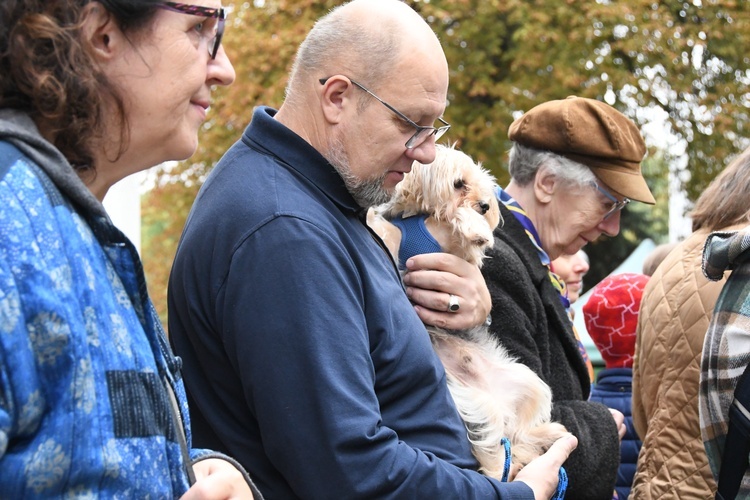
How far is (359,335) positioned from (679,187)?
13994 mm

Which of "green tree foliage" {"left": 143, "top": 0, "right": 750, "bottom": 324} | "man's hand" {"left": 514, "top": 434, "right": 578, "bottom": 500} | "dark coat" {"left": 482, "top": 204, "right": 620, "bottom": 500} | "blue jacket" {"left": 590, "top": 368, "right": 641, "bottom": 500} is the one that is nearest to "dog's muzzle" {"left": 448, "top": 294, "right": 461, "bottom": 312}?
"dark coat" {"left": 482, "top": 204, "right": 620, "bottom": 500}

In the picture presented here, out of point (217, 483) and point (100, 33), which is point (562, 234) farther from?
point (100, 33)

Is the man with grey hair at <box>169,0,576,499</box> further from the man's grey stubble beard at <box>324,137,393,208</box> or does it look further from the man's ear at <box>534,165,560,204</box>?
the man's ear at <box>534,165,560,204</box>

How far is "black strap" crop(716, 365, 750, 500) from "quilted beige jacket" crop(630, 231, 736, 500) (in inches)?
27.1

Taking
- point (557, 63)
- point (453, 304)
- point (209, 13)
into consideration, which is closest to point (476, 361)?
point (453, 304)

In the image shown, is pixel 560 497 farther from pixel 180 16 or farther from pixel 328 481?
pixel 180 16

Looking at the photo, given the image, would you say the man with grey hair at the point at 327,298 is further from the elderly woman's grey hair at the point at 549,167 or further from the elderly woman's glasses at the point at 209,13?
the elderly woman's grey hair at the point at 549,167

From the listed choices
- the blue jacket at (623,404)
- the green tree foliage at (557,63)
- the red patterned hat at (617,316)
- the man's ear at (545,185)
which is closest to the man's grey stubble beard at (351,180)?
the man's ear at (545,185)

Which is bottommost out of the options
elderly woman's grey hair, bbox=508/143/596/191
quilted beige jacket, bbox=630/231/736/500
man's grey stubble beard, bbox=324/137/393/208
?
quilted beige jacket, bbox=630/231/736/500

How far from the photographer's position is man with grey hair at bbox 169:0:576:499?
2.18 m

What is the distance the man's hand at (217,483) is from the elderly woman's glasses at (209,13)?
85 cm

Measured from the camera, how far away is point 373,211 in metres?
3.65

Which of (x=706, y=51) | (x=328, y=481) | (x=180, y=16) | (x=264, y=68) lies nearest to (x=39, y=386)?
(x=180, y=16)

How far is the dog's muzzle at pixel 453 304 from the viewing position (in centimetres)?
317
